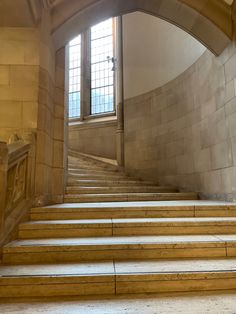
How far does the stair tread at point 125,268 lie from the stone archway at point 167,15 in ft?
9.91

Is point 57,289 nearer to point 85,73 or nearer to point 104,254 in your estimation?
point 104,254

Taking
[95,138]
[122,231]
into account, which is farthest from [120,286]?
[95,138]

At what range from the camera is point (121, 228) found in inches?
98.2

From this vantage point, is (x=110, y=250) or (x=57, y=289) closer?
(x=57, y=289)

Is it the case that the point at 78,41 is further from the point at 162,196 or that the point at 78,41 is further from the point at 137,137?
the point at 162,196

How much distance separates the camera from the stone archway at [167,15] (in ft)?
12.3

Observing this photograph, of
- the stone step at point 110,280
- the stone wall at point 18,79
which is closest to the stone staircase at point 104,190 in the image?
the stone wall at point 18,79

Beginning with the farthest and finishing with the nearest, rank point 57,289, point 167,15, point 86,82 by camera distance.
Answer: point 86,82 → point 167,15 → point 57,289


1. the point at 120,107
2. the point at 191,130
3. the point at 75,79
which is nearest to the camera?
the point at 191,130

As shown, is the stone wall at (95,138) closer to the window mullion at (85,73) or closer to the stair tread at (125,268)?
the window mullion at (85,73)

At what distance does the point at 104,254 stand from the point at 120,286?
38 centimetres

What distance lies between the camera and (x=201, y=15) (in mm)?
3838

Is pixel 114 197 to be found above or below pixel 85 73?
below

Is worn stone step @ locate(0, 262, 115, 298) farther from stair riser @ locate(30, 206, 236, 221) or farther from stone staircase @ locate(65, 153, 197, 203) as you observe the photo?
stone staircase @ locate(65, 153, 197, 203)
